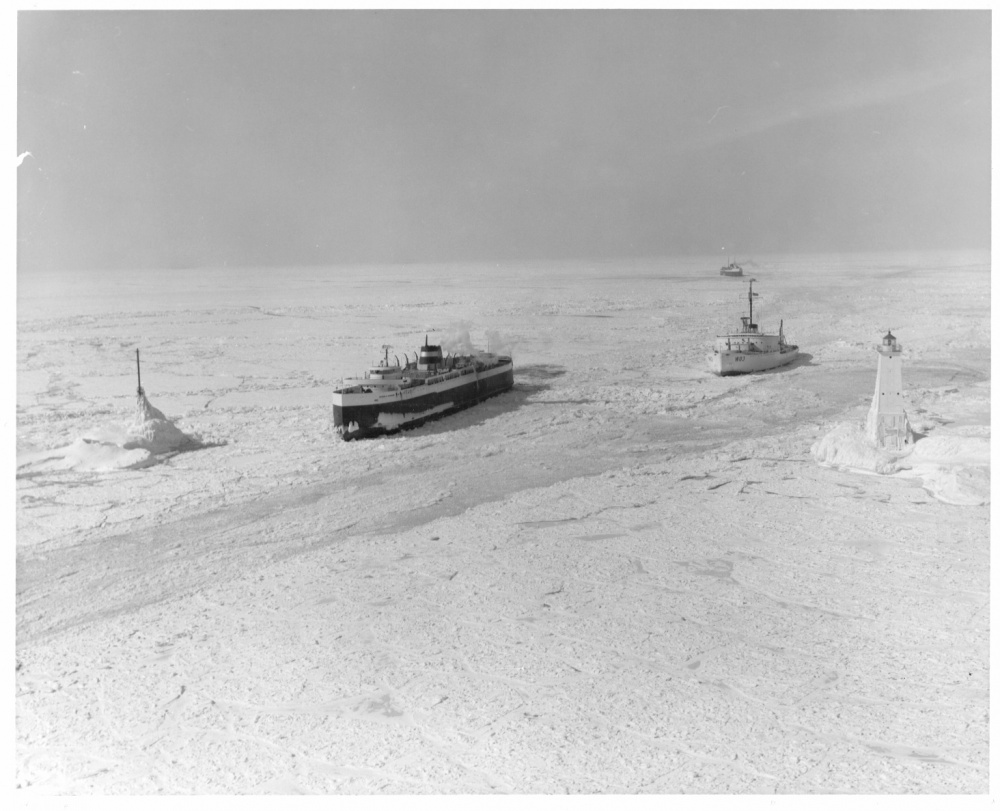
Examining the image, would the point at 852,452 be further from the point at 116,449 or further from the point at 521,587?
the point at 116,449

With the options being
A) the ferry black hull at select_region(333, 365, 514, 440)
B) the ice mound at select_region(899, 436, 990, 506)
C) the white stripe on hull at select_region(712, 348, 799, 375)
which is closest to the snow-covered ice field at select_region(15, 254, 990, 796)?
the ice mound at select_region(899, 436, 990, 506)

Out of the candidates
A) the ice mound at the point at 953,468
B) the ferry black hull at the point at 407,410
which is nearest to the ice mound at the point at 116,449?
the ferry black hull at the point at 407,410

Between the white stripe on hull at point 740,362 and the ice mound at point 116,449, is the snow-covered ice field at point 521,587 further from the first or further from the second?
the white stripe on hull at point 740,362

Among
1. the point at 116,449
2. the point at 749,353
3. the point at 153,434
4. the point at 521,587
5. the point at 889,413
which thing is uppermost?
the point at 749,353

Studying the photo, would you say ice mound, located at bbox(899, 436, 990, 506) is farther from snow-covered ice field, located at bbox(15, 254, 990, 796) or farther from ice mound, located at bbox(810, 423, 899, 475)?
ice mound, located at bbox(810, 423, 899, 475)

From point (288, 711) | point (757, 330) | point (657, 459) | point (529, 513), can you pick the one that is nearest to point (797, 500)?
point (657, 459)

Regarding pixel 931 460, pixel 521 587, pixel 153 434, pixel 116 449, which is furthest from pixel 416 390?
pixel 931 460
